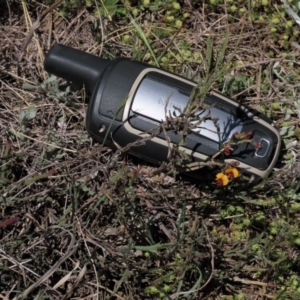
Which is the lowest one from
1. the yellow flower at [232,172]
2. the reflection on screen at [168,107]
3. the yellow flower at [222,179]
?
the yellow flower at [222,179]

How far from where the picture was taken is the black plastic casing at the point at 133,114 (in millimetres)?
2006

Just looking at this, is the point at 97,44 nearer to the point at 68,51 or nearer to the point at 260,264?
the point at 68,51

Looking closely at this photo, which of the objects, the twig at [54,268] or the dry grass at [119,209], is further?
the dry grass at [119,209]

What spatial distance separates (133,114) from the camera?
78.9 inches

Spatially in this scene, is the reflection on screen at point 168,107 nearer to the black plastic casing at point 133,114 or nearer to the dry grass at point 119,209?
the black plastic casing at point 133,114

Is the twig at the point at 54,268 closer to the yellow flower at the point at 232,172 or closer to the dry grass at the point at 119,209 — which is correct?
the dry grass at the point at 119,209

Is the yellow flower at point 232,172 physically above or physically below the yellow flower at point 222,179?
above

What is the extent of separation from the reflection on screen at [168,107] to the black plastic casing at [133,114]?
15 mm

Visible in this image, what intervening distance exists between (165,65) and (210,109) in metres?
0.36

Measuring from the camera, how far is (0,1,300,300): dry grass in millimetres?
2055

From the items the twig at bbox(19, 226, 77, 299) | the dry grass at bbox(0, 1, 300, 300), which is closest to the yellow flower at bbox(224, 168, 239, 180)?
the dry grass at bbox(0, 1, 300, 300)

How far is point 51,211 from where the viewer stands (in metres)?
2.15

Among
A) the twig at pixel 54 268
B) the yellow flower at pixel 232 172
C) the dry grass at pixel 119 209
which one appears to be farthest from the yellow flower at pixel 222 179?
the twig at pixel 54 268

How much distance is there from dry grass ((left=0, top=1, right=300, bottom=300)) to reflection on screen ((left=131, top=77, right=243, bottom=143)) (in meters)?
0.18
